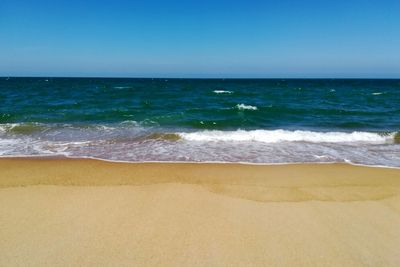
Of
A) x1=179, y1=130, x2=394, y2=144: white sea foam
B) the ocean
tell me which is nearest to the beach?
the ocean

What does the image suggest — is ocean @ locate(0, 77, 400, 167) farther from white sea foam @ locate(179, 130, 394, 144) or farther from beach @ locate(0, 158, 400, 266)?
beach @ locate(0, 158, 400, 266)

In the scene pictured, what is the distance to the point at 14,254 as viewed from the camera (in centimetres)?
354

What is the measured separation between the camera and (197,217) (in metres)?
4.46

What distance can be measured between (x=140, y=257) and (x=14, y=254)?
1364 millimetres

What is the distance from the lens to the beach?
3.56 m

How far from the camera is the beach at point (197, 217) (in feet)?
11.7

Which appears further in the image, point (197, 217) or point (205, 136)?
point (205, 136)

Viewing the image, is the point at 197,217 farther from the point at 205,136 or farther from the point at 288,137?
the point at 288,137

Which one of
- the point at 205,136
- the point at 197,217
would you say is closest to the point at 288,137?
the point at 205,136

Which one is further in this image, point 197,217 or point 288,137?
point 288,137

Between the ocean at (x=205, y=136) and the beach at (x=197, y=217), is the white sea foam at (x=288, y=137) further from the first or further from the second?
the beach at (x=197, y=217)

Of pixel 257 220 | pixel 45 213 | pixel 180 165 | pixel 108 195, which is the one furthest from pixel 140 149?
pixel 257 220

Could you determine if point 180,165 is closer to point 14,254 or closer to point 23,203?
point 23,203

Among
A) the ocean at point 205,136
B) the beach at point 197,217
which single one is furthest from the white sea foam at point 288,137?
the beach at point 197,217
